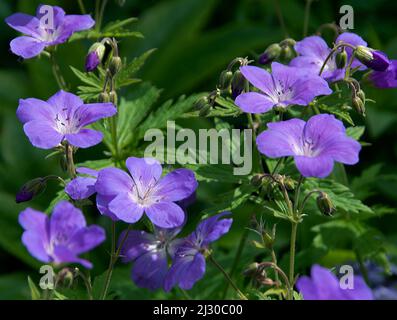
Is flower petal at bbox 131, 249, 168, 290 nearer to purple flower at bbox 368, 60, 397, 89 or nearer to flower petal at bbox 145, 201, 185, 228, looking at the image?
flower petal at bbox 145, 201, 185, 228

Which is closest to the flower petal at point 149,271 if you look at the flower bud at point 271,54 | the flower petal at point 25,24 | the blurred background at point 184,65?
the flower bud at point 271,54

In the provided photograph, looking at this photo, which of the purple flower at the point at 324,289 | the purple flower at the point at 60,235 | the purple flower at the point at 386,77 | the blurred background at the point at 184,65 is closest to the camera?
the purple flower at the point at 324,289

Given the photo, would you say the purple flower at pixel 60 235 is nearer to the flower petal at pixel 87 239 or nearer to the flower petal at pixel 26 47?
the flower petal at pixel 87 239

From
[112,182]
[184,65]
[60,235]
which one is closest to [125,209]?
[112,182]

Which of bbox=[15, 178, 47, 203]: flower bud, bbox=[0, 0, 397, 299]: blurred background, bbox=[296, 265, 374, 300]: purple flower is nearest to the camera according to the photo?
bbox=[296, 265, 374, 300]: purple flower

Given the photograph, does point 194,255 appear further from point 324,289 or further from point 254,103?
point 324,289

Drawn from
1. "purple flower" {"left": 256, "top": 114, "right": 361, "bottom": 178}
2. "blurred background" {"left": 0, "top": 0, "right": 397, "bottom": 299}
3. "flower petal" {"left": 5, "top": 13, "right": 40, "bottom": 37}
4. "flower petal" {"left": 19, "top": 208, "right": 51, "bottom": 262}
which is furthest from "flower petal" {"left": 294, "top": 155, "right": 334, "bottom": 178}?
"blurred background" {"left": 0, "top": 0, "right": 397, "bottom": 299}
